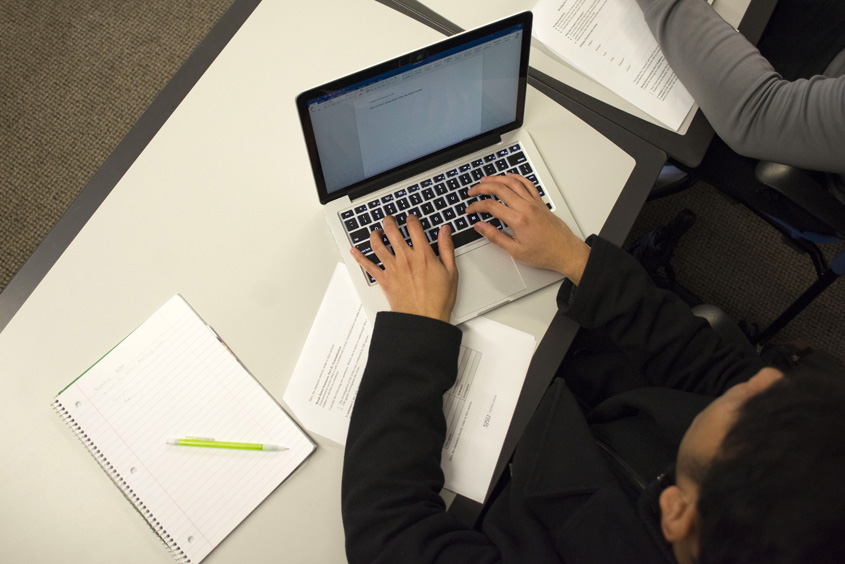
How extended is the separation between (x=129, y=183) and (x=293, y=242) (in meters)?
0.25

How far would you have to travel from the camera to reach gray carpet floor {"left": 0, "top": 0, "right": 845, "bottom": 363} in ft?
4.42

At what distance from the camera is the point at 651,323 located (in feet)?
2.33

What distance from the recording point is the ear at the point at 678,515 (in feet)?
1.48

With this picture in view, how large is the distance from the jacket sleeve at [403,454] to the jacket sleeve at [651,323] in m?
0.19

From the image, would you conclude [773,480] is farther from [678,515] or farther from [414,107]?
[414,107]

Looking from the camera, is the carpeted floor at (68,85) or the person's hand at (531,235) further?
the carpeted floor at (68,85)

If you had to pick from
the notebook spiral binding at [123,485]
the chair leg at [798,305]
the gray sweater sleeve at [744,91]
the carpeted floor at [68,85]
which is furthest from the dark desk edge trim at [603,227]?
the carpeted floor at [68,85]

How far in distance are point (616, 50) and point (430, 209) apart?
0.41 meters

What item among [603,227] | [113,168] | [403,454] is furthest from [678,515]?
[113,168]

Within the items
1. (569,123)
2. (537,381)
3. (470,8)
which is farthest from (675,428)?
(470,8)

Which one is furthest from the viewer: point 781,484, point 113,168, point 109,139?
point 109,139

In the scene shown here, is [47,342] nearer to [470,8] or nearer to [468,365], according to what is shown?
[468,365]

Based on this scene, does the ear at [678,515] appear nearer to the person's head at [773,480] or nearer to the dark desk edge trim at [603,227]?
the person's head at [773,480]

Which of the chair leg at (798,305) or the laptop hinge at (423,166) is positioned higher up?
the laptop hinge at (423,166)
